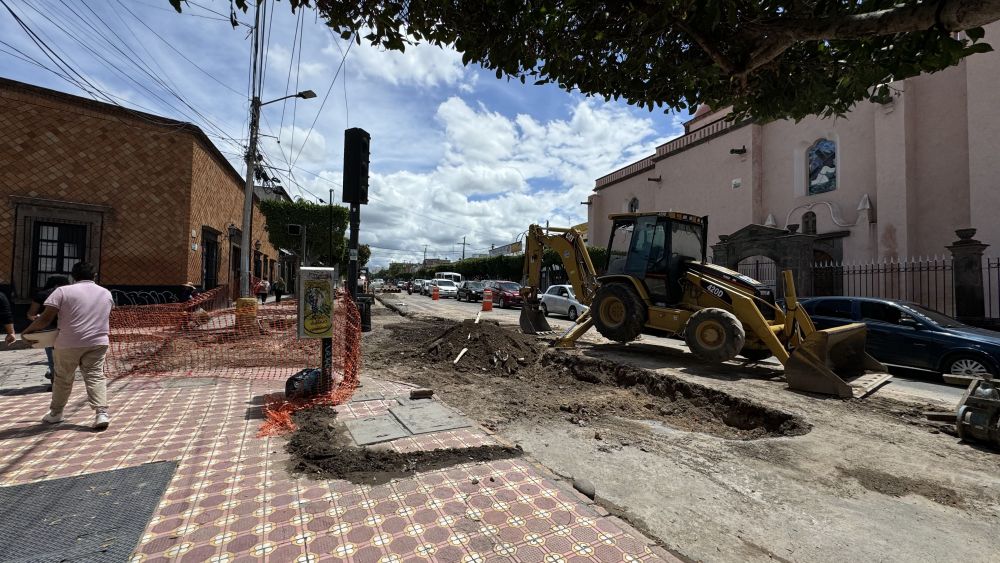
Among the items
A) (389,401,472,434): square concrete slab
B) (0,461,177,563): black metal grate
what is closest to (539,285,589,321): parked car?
(389,401,472,434): square concrete slab

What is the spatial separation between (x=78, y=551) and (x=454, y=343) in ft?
20.4

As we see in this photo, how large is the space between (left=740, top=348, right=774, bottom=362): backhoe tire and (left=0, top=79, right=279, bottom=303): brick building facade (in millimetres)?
14555

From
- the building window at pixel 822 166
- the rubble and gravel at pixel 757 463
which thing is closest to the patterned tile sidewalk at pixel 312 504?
the rubble and gravel at pixel 757 463

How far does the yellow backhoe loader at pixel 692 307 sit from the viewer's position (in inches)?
247

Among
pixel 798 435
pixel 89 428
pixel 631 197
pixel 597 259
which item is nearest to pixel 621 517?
pixel 798 435

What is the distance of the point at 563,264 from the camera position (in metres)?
11.3

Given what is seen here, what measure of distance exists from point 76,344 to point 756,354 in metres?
9.62

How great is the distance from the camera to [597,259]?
91.5 ft

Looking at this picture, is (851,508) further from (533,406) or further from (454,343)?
(454,343)

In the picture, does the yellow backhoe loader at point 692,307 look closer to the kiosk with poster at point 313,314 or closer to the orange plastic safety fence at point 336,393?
the orange plastic safety fence at point 336,393

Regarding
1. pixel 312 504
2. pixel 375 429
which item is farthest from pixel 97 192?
pixel 312 504

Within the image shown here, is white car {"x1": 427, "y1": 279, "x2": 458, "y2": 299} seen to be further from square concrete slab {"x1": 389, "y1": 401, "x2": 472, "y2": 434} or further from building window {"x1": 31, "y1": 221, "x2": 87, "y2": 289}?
square concrete slab {"x1": 389, "y1": 401, "x2": 472, "y2": 434}

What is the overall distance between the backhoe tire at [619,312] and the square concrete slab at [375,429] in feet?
18.7

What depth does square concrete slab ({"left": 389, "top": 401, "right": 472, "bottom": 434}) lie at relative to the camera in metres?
4.14
